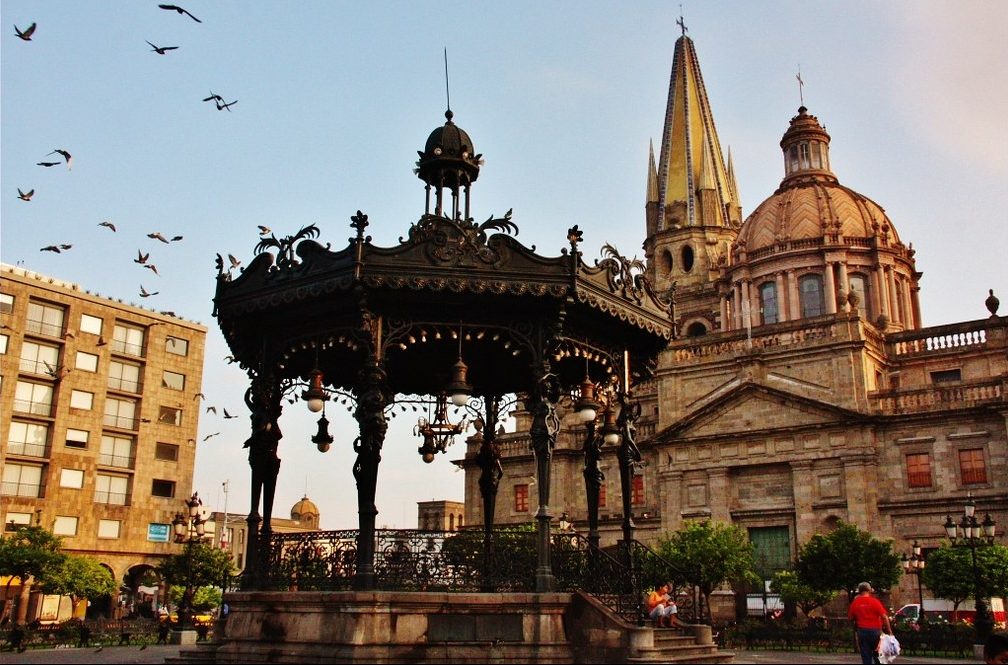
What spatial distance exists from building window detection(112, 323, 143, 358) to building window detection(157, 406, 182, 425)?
3447 mm

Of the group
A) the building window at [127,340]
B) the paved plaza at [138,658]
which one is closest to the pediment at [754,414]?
the paved plaza at [138,658]

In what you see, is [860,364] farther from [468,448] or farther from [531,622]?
[531,622]

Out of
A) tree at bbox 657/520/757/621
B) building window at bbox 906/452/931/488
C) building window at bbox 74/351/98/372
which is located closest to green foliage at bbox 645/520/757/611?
tree at bbox 657/520/757/621

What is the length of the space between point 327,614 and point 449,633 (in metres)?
1.47

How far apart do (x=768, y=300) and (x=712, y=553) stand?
2250cm

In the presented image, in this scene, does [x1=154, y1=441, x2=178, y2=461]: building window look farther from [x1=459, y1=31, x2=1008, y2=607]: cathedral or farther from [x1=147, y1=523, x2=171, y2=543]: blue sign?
[x1=459, y1=31, x2=1008, y2=607]: cathedral

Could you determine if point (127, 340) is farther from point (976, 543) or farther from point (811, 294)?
point (976, 543)

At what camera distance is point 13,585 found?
48.0 metres

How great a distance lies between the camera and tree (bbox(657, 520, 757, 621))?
3828cm

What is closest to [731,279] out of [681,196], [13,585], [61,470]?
[681,196]

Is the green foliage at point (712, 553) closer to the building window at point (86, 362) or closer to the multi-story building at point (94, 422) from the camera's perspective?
the multi-story building at point (94, 422)

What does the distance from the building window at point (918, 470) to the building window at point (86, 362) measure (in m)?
42.3

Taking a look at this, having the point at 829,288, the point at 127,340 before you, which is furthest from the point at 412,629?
the point at 127,340

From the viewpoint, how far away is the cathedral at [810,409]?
133ft
